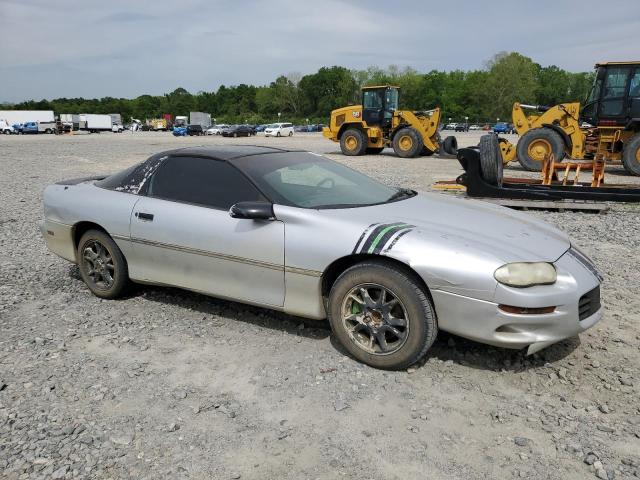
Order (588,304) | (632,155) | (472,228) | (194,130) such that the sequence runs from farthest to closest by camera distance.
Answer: (194,130) < (632,155) < (472,228) < (588,304)

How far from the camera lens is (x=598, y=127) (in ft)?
45.5

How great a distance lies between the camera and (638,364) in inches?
128

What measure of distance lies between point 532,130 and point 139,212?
1271cm

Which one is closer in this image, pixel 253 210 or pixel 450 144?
pixel 253 210

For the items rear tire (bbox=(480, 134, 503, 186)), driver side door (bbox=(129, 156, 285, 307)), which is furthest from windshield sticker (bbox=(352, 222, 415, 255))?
rear tire (bbox=(480, 134, 503, 186))

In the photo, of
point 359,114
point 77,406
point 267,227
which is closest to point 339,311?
point 267,227

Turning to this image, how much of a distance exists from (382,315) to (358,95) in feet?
382

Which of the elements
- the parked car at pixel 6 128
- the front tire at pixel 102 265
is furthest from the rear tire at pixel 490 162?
the parked car at pixel 6 128

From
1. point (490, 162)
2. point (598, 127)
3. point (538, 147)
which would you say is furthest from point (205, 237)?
point (598, 127)

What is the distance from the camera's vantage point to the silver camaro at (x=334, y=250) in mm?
2943

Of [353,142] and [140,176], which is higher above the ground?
[140,176]

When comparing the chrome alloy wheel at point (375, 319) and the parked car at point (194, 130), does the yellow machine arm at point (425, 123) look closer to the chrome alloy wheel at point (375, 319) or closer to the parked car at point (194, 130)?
the chrome alloy wheel at point (375, 319)

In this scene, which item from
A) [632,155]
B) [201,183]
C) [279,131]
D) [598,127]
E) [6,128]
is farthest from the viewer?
[6,128]

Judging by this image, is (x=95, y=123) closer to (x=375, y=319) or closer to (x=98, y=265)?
(x=98, y=265)
